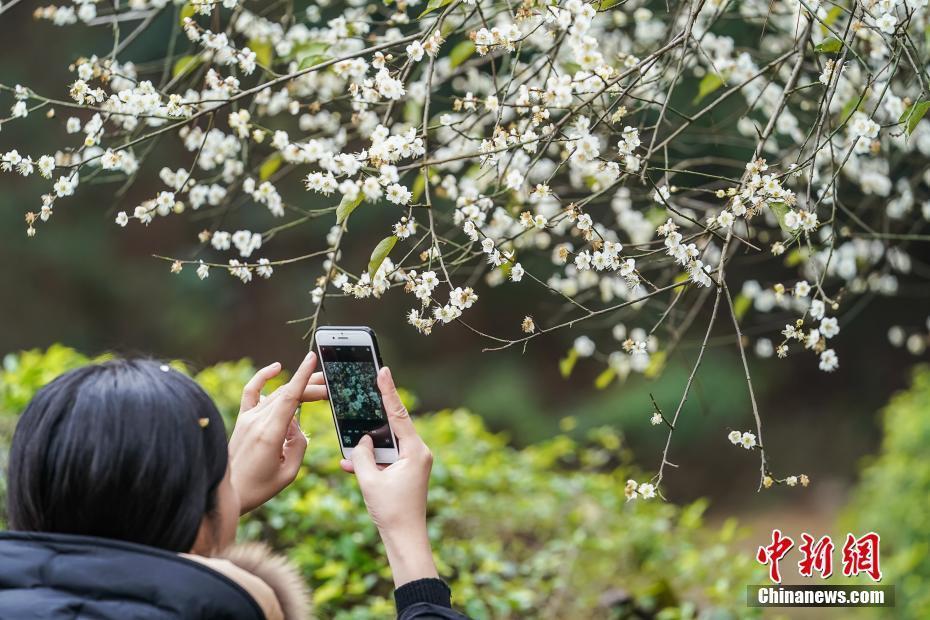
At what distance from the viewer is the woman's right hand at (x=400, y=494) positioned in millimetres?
1330

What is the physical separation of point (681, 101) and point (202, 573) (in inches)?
260

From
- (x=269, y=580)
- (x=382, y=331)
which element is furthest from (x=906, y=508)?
(x=382, y=331)

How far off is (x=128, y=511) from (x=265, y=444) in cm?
44

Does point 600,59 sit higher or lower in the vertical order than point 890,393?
lower

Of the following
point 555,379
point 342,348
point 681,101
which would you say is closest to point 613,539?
point 342,348

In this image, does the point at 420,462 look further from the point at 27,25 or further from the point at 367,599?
the point at 27,25

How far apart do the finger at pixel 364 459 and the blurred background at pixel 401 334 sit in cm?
732

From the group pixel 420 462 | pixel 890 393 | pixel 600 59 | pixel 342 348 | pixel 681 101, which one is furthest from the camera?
pixel 890 393

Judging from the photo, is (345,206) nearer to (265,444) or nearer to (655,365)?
(265,444)

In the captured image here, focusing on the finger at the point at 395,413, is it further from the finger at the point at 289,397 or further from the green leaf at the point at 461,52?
the green leaf at the point at 461,52

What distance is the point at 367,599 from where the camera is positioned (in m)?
3.03

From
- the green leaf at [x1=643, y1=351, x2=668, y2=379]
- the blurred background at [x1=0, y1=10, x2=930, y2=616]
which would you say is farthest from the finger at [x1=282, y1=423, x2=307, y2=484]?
the blurred background at [x1=0, y1=10, x2=930, y2=616]

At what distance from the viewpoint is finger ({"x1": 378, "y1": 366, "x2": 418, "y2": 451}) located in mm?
1409

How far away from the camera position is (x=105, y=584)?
3.48 ft
